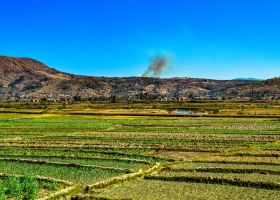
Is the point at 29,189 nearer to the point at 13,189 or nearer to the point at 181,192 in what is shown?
the point at 13,189

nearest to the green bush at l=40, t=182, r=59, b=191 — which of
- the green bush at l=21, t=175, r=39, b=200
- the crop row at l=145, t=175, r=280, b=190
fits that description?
the green bush at l=21, t=175, r=39, b=200

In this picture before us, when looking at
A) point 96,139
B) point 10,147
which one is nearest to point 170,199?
point 10,147

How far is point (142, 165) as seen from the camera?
113ft

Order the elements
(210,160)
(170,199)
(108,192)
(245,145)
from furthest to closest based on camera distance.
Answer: (245,145), (210,160), (108,192), (170,199)

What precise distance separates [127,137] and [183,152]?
45.5 ft

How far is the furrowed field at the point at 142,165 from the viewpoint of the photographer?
82.5 feet

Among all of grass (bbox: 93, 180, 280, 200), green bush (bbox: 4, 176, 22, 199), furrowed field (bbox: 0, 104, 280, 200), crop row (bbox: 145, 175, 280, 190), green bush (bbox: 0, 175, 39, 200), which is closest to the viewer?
grass (bbox: 93, 180, 280, 200)

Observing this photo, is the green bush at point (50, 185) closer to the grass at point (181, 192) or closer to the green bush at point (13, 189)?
the green bush at point (13, 189)

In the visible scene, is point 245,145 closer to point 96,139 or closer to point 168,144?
point 168,144

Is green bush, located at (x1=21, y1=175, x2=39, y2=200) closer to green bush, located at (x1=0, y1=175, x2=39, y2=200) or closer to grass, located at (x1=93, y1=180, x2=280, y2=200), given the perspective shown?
green bush, located at (x1=0, y1=175, x2=39, y2=200)

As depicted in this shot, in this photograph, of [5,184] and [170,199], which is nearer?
[170,199]

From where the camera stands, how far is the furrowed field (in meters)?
25.1

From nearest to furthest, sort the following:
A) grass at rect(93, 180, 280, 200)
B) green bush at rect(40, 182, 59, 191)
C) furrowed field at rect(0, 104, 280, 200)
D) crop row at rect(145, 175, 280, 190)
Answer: grass at rect(93, 180, 280, 200) < furrowed field at rect(0, 104, 280, 200) < crop row at rect(145, 175, 280, 190) < green bush at rect(40, 182, 59, 191)

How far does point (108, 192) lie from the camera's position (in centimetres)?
2556
